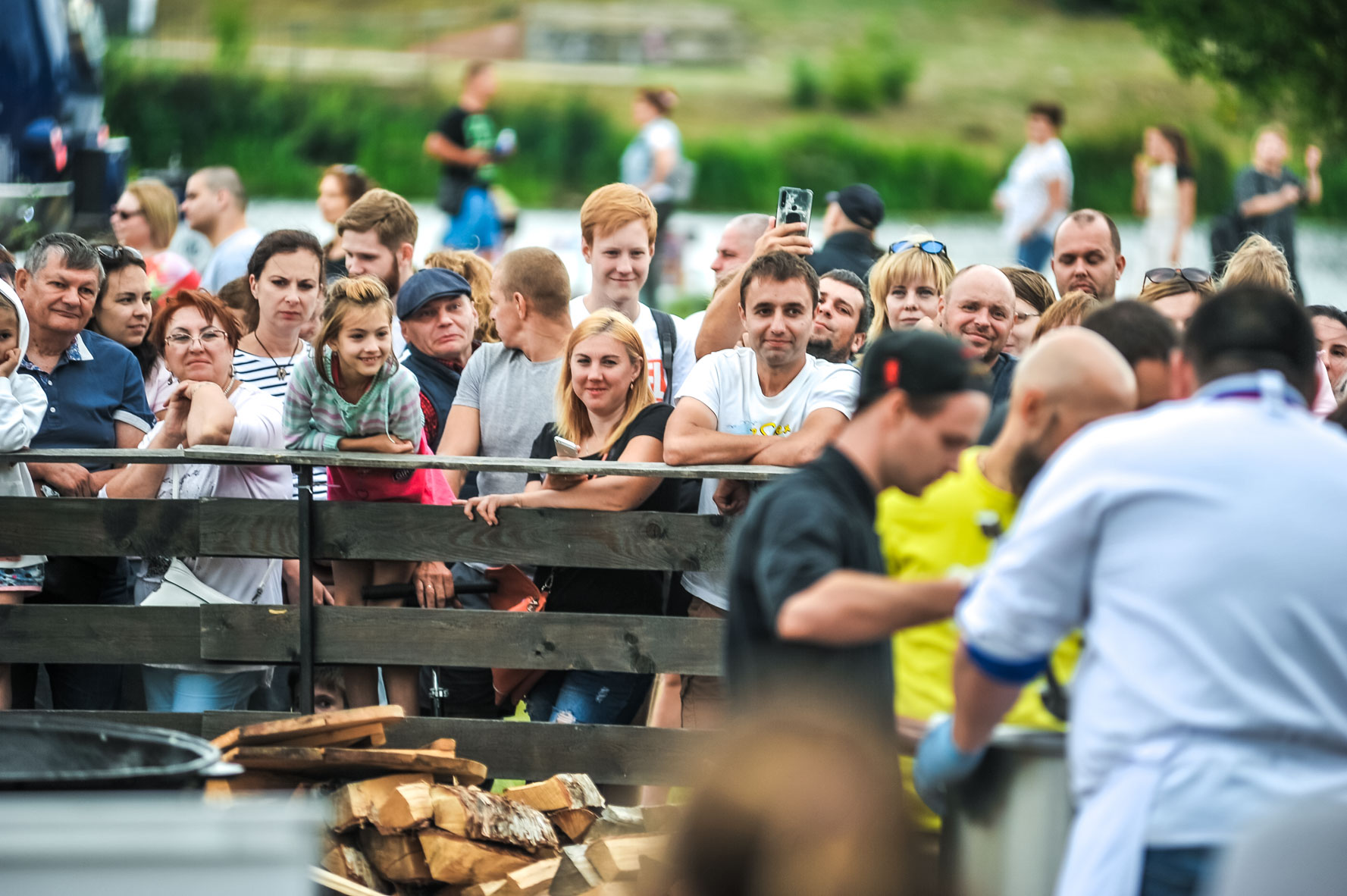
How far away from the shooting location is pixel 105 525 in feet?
19.1

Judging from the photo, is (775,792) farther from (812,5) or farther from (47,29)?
(812,5)

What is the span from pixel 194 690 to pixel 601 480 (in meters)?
1.78

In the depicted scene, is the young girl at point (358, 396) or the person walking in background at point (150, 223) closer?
the young girl at point (358, 396)

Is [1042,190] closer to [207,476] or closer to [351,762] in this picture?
[207,476]

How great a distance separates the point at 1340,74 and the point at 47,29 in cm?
1635

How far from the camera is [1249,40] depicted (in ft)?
70.8

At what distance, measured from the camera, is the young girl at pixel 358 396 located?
5.66m

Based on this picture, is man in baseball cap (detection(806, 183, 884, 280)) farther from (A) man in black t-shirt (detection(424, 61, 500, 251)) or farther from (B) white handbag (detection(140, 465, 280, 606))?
(A) man in black t-shirt (detection(424, 61, 500, 251))

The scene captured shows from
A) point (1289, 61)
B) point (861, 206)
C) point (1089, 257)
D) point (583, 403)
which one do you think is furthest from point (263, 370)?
point (1289, 61)

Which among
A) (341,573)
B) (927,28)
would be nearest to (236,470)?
(341,573)

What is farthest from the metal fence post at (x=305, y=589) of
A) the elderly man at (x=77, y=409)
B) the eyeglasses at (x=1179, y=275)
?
the eyeglasses at (x=1179, y=275)

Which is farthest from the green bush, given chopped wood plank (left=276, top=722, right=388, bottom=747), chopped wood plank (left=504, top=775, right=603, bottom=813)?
chopped wood plank (left=276, top=722, right=388, bottom=747)

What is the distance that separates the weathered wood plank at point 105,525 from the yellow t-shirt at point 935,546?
3.22 metres

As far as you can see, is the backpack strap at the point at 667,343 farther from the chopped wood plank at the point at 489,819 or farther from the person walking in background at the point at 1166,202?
the person walking in background at the point at 1166,202
